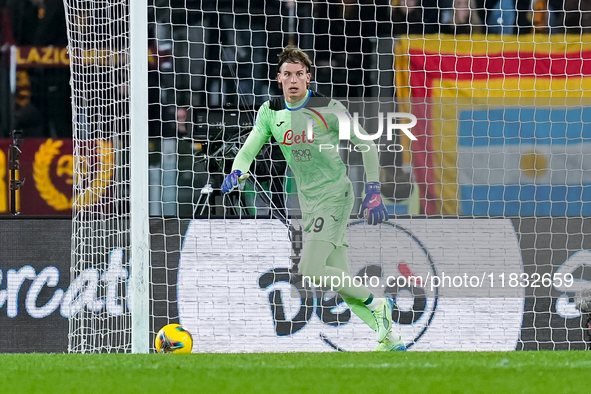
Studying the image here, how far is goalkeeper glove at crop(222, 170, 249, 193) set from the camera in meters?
4.48

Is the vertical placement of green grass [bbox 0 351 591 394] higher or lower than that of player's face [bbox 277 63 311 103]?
lower

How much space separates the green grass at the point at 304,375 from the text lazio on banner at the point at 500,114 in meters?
3.60

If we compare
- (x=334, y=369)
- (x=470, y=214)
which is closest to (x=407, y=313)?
(x=470, y=214)

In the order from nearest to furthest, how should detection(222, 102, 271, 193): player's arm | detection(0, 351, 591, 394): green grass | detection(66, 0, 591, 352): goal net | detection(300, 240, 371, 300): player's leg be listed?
detection(0, 351, 591, 394): green grass → detection(300, 240, 371, 300): player's leg → detection(222, 102, 271, 193): player's arm → detection(66, 0, 591, 352): goal net

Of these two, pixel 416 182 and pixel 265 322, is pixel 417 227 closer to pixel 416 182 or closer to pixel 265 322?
pixel 416 182

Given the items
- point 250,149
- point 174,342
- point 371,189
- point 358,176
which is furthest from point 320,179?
point 358,176

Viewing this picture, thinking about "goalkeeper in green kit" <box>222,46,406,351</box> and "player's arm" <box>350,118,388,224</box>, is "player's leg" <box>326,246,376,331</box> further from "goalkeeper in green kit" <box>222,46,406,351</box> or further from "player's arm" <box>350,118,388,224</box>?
"player's arm" <box>350,118,388,224</box>

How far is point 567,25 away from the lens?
21.2 ft

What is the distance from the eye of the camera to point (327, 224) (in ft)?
14.9

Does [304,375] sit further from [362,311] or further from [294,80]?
[294,80]

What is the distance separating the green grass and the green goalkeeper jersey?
1.82m

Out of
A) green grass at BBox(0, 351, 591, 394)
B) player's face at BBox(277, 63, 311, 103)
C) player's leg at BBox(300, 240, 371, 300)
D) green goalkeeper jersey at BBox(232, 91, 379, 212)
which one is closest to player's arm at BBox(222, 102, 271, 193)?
green goalkeeper jersey at BBox(232, 91, 379, 212)

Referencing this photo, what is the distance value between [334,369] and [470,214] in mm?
3783

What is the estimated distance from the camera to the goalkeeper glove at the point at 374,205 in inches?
184
